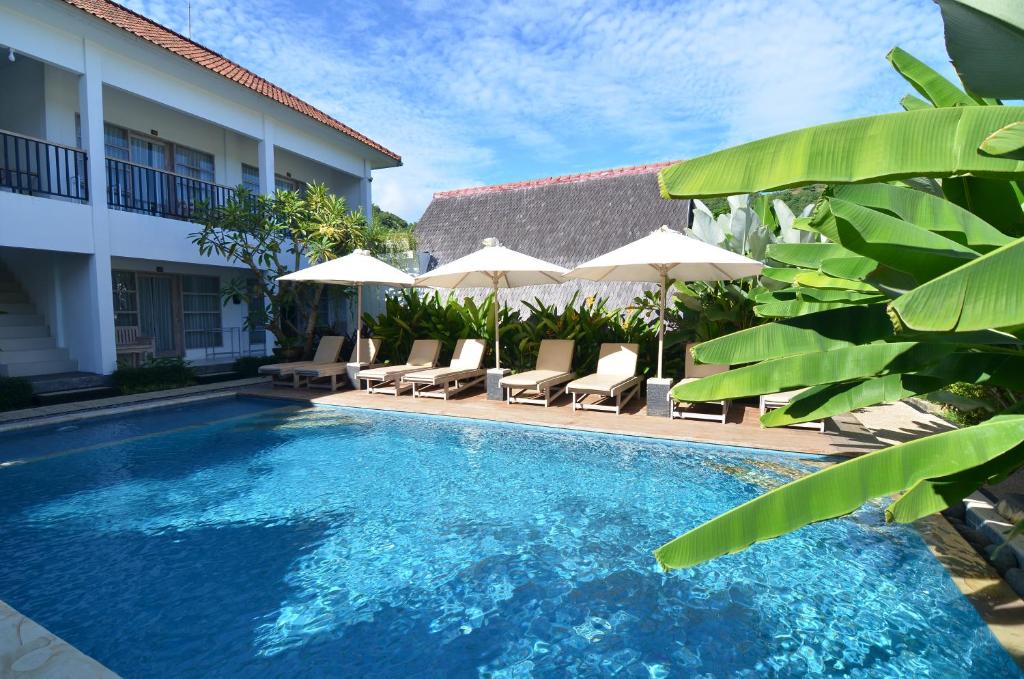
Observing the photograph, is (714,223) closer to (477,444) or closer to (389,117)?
(477,444)

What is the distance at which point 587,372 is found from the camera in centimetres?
1184

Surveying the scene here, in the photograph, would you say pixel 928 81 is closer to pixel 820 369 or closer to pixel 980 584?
pixel 820 369

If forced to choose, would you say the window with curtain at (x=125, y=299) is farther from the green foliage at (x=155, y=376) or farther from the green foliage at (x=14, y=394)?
the green foliage at (x=14, y=394)

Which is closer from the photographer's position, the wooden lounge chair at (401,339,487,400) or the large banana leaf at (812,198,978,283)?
the large banana leaf at (812,198,978,283)

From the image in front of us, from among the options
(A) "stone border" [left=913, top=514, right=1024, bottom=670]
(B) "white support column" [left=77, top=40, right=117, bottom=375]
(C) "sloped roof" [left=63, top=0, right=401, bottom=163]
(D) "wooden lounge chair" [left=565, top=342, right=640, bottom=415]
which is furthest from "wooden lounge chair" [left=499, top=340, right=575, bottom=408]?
(C) "sloped roof" [left=63, top=0, right=401, bottom=163]

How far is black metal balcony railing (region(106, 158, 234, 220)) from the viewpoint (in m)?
13.0

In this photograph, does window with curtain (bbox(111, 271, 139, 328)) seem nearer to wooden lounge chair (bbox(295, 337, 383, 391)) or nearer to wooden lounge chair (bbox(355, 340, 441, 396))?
wooden lounge chair (bbox(295, 337, 383, 391))

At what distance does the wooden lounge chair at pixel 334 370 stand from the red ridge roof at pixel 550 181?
→ 1002cm

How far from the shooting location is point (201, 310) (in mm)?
16281

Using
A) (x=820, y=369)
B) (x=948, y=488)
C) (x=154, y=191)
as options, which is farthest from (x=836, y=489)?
(x=154, y=191)

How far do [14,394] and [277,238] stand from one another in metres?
6.81

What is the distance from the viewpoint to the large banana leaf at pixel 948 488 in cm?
183

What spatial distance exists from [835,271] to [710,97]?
12.4m

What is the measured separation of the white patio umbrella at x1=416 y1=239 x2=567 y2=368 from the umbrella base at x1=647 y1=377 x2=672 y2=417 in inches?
114
